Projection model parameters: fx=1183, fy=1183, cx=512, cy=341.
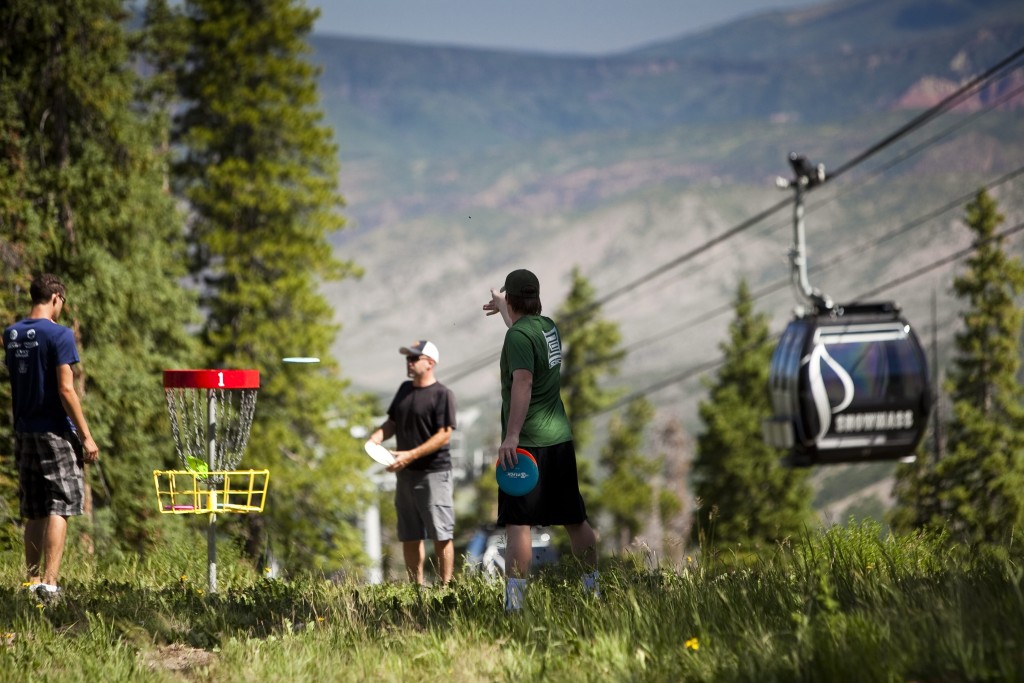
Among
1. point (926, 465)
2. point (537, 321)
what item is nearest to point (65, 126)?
point (537, 321)

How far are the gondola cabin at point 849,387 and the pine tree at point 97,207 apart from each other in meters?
8.67

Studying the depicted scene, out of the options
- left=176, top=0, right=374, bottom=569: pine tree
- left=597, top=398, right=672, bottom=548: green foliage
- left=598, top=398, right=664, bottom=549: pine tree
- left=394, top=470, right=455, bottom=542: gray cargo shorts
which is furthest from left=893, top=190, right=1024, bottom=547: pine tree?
left=394, top=470, right=455, bottom=542: gray cargo shorts

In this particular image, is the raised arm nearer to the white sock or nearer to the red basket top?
the white sock

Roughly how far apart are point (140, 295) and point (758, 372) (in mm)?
36130

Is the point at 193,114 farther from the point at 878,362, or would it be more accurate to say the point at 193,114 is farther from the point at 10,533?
the point at 10,533

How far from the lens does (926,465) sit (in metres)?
39.4

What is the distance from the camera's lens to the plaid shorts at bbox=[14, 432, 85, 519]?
7188 millimetres

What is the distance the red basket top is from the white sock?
2.37m

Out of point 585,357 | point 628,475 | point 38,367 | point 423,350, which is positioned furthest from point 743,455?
point 38,367

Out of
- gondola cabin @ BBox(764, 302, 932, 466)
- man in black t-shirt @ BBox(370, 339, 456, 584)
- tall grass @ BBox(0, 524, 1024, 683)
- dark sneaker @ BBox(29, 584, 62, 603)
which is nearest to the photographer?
tall grass @ BBox(0, 524, 1024, 683)

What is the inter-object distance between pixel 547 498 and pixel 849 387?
1029 centimetres

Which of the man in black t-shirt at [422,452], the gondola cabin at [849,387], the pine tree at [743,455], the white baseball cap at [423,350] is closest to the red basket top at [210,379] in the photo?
the man in black t-shirt at [422,452]

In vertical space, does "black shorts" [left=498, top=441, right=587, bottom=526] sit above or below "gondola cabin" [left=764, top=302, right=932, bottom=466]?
below

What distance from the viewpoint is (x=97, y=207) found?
2083cm
